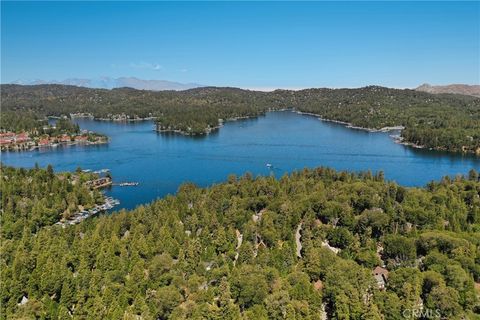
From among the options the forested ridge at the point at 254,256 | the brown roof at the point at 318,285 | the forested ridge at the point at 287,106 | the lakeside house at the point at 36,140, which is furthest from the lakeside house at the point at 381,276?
the lakeside house at the point at 36,140

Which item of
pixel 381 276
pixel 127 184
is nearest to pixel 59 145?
pixel 127 184

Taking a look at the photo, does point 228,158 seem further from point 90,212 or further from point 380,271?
point 380,271

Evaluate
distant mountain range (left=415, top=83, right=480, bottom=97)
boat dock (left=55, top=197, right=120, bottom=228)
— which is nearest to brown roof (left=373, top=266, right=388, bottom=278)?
boat dock (left=55, top=197, right=120, bottom=228)

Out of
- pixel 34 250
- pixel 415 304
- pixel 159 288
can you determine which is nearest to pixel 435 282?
pixel 415 304

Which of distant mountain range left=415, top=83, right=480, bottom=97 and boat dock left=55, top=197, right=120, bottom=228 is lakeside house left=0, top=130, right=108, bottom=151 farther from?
distant mountain range left=415, top=83, right=480, bottom=97

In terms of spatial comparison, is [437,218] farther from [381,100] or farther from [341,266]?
[381,100]

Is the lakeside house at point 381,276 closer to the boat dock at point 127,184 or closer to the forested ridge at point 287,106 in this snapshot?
the boat dock at point 127,184

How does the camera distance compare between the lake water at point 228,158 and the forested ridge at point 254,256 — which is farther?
the lake water at point 228,158

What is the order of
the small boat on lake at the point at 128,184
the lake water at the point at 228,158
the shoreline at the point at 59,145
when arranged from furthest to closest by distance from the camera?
the shoreline at the point at 59,145 → the lake water at the point at 228,158 → the small boat on lake at the point at 128,184
